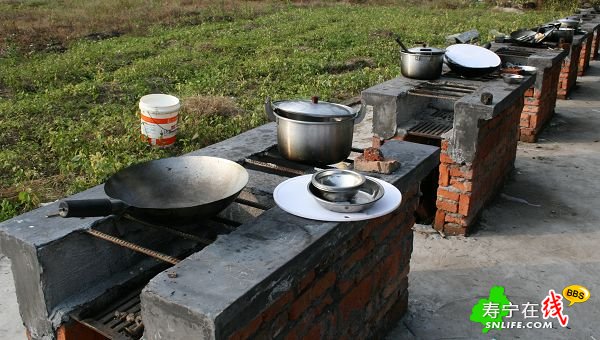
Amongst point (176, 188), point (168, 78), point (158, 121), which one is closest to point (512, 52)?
point (158, 121)

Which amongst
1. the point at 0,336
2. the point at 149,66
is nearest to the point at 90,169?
the point at 0,336

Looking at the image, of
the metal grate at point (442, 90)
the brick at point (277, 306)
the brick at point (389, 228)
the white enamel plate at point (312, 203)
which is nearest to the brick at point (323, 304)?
the brick at point (277, 306)

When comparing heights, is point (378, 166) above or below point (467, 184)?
above

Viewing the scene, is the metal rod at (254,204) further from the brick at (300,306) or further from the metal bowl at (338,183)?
the brick at (300,306)

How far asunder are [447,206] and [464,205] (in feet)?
0.49

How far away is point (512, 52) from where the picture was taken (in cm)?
692

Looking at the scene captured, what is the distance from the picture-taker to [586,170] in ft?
20.4

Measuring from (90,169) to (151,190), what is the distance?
365 cm

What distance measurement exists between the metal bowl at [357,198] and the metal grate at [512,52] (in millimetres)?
4802

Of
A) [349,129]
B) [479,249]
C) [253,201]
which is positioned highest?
[349,129]

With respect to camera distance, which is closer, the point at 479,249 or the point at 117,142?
the point at 479,249

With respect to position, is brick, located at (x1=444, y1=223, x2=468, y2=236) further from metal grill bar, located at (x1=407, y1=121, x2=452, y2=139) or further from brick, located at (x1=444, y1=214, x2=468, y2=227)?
metal grill bar, located at (x1=407, y1=121, x2=452, y2=139)

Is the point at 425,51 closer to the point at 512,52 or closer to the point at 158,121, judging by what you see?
the point at 512,52

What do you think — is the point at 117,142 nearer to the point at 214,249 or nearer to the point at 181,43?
the point at 214,249
